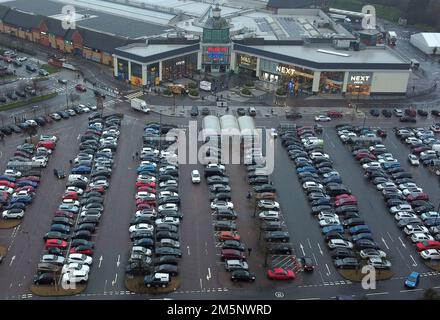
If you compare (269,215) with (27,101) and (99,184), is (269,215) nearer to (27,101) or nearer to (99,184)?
(99,184)

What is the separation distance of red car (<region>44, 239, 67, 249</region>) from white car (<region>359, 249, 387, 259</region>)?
2027 centimetres

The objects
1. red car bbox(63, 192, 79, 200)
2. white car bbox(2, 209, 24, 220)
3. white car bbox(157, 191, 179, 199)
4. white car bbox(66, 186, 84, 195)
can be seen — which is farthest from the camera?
white car bbox(157, 191, 179, 199)

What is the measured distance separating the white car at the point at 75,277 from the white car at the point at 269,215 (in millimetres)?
13740

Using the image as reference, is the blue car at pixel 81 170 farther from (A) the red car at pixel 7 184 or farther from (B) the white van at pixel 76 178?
(A) the red car at pixel 7 184

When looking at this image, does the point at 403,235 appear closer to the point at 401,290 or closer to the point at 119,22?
the point at 401,290

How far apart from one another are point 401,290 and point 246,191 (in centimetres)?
1521

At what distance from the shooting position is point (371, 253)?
117 feet

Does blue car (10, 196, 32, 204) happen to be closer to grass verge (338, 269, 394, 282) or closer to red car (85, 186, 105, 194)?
red car (85, 186, 105, 194)

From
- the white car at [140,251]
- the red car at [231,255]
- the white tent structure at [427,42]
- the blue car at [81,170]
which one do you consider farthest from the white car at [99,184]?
the white tent structure at [427,42]

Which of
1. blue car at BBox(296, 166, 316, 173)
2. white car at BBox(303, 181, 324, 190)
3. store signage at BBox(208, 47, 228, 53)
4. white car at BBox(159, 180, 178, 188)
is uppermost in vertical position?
store signage at BBox(208, 47, 228, 53)

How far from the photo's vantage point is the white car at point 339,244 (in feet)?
119

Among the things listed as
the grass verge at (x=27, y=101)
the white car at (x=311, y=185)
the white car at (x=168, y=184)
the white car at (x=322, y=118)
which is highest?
the white car at (x=322, y=118)

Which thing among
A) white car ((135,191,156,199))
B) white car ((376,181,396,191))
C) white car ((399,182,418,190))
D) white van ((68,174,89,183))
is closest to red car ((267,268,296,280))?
white car ((135,191,156,199))

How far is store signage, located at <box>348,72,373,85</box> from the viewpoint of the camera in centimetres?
6544
